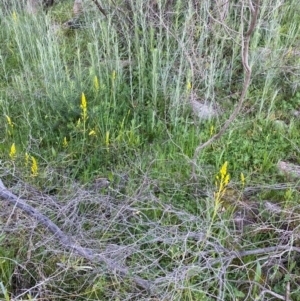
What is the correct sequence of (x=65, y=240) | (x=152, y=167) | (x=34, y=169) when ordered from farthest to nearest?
(x=152, y=167)
(x=34, y=169)
(x=65, y=240)

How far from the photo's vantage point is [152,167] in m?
2.67

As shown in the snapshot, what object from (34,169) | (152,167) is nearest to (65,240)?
(34,169)

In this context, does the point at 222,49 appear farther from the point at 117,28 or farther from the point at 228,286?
the point at 228,286

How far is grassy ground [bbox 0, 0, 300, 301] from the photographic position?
2.00 meters

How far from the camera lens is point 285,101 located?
321cm

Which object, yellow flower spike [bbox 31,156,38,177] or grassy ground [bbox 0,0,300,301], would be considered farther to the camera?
yellow flower spike [bbox 31,156,38,177]

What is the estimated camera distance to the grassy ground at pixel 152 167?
200 centimetres

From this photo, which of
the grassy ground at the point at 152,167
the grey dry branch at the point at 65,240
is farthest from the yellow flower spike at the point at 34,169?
the grey dry branch at the point at 65,240

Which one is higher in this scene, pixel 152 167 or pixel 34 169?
pixel 34 169

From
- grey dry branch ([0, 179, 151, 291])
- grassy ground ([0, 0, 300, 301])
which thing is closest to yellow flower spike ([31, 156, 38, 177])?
grassy ground ([0, 0, 300, 301])

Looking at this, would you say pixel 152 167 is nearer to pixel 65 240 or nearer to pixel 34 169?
pixel 34 169

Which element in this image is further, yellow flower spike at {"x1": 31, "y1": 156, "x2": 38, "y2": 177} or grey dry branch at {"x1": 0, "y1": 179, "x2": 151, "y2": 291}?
yellow flower spike at {"x1": 31, "y1": 156, "x2": 38, "y2": 177}

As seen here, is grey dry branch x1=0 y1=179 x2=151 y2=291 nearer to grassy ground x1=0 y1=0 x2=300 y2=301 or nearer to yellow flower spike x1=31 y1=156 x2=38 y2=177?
grassy ground x1=0 y1=0 x2=300 y2=301

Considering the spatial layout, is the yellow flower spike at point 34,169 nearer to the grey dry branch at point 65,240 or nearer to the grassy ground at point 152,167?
Answer: the grassy ground at point 152,167
